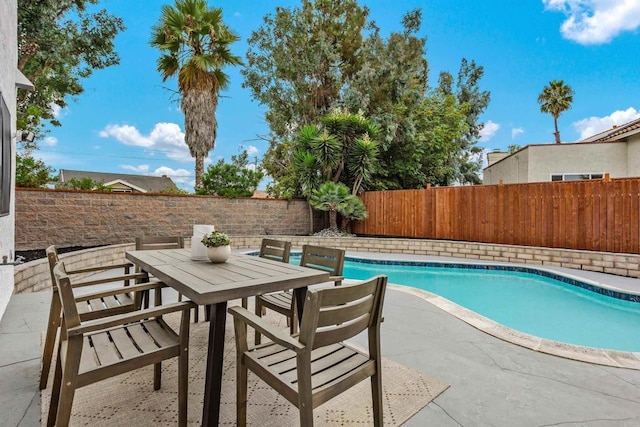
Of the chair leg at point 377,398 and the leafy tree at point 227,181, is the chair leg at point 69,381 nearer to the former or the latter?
the chair leg at point 377,398

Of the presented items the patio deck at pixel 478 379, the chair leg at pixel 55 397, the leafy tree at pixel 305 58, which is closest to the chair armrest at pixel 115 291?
the chair leg at pixel 55 397

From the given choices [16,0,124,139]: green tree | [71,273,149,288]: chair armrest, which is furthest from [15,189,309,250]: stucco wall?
[71,273,149,288]: chair armrest

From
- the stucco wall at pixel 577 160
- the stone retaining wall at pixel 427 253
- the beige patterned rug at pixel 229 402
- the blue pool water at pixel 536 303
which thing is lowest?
the blue pool water at pixel 536 303

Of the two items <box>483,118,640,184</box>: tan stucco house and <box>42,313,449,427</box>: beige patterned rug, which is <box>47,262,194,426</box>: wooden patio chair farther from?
<box>483,118,640,184</box>: tan stucco house

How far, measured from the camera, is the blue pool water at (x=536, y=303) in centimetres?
367

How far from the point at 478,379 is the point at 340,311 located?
1.40 meters

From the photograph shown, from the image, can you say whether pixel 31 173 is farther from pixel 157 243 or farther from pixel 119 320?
pixel 119 320

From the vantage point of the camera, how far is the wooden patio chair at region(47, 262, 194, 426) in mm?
1353

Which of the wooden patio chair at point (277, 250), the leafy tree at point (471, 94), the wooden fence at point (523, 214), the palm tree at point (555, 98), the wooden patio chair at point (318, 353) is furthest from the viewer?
the palm tree at point (555, 98)

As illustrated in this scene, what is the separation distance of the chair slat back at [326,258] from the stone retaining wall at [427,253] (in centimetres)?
379

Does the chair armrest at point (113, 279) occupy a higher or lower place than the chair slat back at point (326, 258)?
lower

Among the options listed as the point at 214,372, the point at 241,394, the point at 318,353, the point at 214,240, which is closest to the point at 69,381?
the point at 214,372

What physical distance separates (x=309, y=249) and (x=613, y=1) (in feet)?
43.5

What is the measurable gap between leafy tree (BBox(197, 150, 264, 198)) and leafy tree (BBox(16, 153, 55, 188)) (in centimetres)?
338
